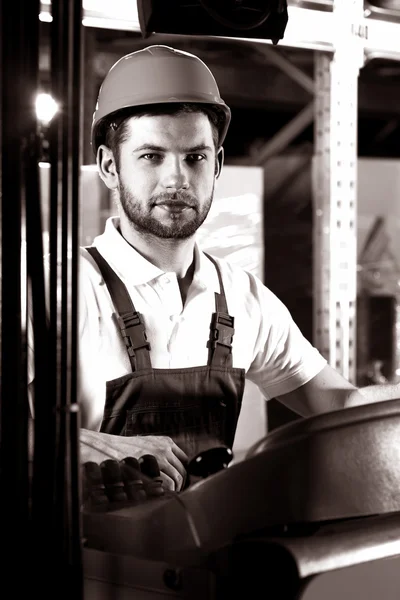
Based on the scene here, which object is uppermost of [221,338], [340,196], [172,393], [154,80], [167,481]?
[154,80]

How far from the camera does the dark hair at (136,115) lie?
1704 mm

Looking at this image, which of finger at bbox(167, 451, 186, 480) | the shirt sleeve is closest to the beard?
the shirt sleeve

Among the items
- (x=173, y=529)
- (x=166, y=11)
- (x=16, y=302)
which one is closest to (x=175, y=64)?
(x=166, y=11)

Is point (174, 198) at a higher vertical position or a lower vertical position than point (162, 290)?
higher

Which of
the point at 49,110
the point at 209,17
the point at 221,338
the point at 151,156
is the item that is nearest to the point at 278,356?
the point at 221,338

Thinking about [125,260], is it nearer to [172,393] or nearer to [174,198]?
[174,198]

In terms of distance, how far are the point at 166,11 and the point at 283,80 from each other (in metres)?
4.53

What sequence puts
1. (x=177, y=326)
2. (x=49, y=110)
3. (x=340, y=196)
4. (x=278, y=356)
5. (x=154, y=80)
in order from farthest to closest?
(x=340, y=196) → (x=278, y=356) → (x=177, y=326) → (x=154, y=80) → (x=49, y=110)

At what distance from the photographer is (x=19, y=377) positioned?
1037 mm

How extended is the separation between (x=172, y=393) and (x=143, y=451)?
0.95 ft

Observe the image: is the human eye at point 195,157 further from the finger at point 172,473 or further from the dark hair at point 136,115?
the finger at point 172,473

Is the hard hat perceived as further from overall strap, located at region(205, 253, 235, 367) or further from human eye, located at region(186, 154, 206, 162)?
overall strap, located at region(205, 253, 235, 367)

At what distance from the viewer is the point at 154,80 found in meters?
1.68

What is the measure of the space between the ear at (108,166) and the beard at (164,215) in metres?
0.03
